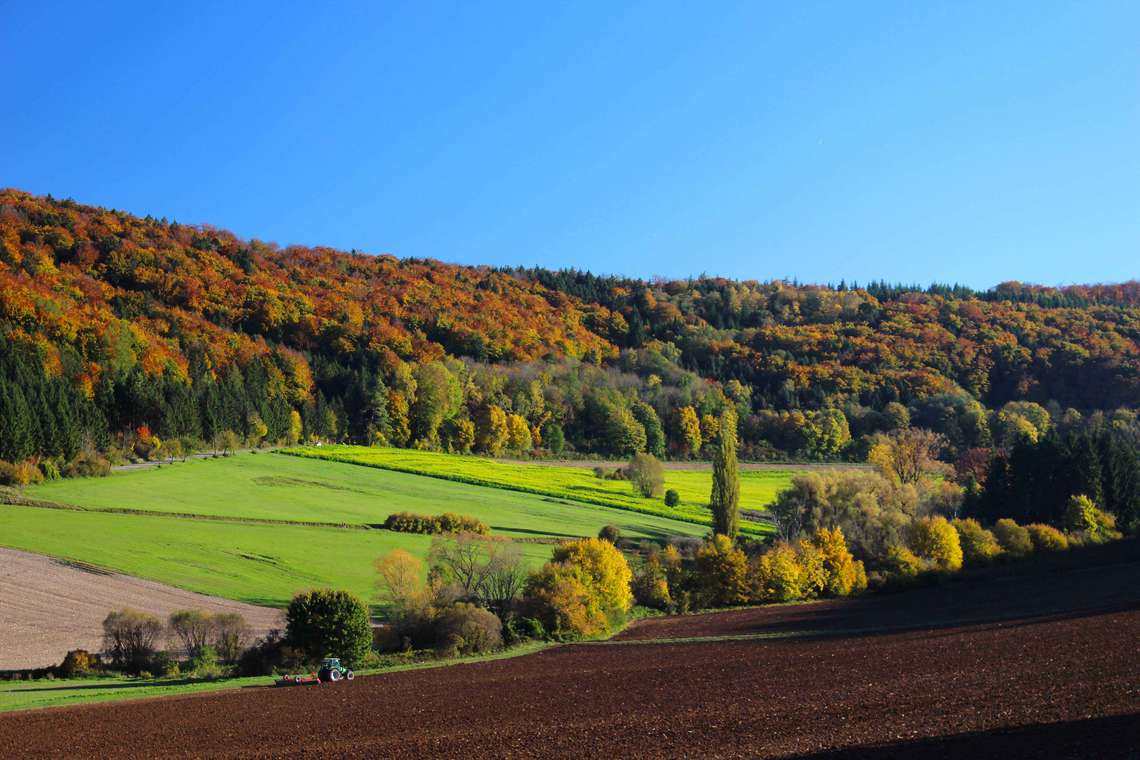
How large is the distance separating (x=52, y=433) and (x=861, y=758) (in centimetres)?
8553

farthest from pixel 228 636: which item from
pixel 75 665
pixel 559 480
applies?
pixel 559 480

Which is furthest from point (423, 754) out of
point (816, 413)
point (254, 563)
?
point (816, 413)

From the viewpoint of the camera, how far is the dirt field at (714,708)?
829 inches

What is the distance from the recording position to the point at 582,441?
493 ft

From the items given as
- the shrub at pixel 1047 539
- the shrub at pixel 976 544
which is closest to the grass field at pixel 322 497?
the shrub at pixel 976 544

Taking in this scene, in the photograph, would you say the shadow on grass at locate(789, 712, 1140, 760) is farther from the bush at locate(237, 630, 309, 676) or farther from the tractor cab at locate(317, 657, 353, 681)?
the bush at locate(237, 630, 309, 676)

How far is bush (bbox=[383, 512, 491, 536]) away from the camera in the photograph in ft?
258

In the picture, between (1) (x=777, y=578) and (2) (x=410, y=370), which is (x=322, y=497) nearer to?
(1) (x=777, y=578)

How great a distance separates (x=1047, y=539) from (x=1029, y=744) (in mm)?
69541

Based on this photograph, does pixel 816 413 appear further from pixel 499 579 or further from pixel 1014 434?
pixel 499 579

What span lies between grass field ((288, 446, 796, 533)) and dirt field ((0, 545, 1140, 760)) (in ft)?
163

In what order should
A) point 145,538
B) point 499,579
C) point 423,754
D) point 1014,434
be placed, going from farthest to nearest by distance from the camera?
point 1014,434
point 145,538
point 499,579
point 423,754

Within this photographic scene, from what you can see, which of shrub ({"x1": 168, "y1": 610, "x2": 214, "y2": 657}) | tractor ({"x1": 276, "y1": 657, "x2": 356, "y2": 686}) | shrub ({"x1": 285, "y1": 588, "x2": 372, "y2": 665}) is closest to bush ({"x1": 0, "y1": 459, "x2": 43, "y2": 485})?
shrub ({"x1": 168, "y1": 610, "x2": 214, "y2": 657})

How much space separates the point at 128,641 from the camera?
47.0 m
